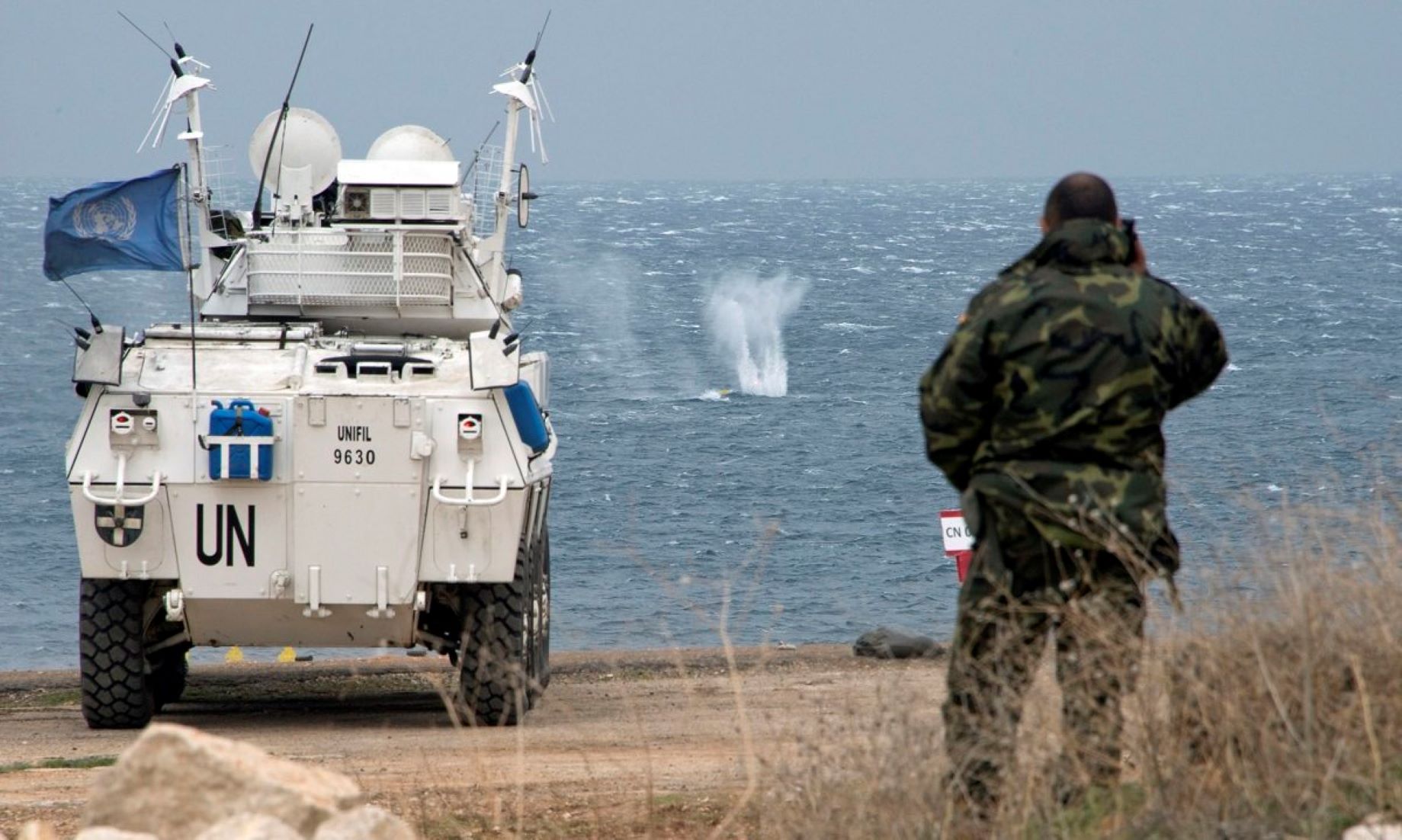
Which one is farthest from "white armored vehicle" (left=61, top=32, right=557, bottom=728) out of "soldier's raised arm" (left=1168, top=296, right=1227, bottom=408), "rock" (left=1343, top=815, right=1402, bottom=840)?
"rock" (left=1343, top=815, right=1402, bottom=840)

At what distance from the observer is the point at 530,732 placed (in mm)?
11062

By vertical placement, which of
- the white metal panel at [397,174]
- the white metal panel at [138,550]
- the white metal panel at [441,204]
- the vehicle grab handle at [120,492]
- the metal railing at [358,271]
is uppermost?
the white metal panel at [397,174]

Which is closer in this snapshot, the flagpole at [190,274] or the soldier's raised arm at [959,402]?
the soldier's raised arm at [959,402]

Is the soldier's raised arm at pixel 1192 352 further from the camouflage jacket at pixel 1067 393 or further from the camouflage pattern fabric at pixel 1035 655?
the camouflage pattern fabric at pixel 1035 655

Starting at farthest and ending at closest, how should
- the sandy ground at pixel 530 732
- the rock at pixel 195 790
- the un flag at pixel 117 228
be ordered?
1. the un flag at pixel 117 228
2. the sandy ground at pixel 530 732
3. the rock at pixel 195 790

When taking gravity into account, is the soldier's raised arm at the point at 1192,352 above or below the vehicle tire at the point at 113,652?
above

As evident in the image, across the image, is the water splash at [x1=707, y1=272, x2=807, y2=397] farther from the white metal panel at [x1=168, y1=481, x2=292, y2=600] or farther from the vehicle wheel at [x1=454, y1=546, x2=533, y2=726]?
the white metal panel at [x1=168, y1=481, x2=292, y2=600]

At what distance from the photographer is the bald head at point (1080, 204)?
5.61m

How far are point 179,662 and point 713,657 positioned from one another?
13.4ft

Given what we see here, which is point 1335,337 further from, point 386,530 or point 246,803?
point 246,803

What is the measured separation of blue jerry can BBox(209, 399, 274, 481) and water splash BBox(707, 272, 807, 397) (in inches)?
1586

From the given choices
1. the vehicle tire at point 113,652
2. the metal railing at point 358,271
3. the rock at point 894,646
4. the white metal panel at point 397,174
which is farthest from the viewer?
the rock at point 894,646

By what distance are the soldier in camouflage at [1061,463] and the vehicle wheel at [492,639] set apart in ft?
18.7

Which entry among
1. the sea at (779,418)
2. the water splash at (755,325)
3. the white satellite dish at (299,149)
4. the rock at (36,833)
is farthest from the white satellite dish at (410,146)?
the water splash at (755,325)
